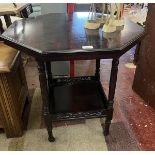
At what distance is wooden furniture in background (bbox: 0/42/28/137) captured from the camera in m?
1.08

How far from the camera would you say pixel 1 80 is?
1.08m

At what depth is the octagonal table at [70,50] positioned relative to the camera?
0.88 meters

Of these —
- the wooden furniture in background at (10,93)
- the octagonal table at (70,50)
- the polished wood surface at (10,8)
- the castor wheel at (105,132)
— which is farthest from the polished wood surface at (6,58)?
the castor wheel at (105,132)

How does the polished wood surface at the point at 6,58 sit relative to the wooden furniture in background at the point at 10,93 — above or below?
above

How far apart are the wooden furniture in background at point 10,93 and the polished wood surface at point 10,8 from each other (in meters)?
0.49

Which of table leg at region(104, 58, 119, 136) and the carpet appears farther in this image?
the carpet

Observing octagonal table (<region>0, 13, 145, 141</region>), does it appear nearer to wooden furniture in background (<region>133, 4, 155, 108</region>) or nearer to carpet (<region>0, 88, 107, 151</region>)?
carpet (<region>0, 88, 107, 151</region>)

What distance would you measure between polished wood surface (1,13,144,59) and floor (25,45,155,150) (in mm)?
639

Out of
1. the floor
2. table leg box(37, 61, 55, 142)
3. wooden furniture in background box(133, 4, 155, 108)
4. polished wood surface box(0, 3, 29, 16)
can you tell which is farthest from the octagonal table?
polished wood surface box(0, 3, 29, 16)

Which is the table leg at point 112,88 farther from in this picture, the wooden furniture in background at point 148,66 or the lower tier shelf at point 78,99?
the wooden furniture in background at point 148,66

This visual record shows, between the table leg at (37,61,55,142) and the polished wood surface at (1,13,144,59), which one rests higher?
the polished wood surface at (1,13,144,59)

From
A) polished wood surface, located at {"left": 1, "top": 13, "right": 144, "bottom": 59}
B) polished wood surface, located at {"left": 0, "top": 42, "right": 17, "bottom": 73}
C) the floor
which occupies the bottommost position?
the floor

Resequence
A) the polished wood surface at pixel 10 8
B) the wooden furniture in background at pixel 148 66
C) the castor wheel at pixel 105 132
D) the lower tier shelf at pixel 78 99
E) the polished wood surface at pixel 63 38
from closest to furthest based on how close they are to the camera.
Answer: the polished wood surface at pixel 63 38 < the lower tier shelf at pixel 78 99 < the castor wheel at pixel 105 132 < the wooden furniture in background at pixel 148 66 < the polished wood surface at pixel 10 8

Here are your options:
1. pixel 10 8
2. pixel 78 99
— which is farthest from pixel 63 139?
pixel 10 8
